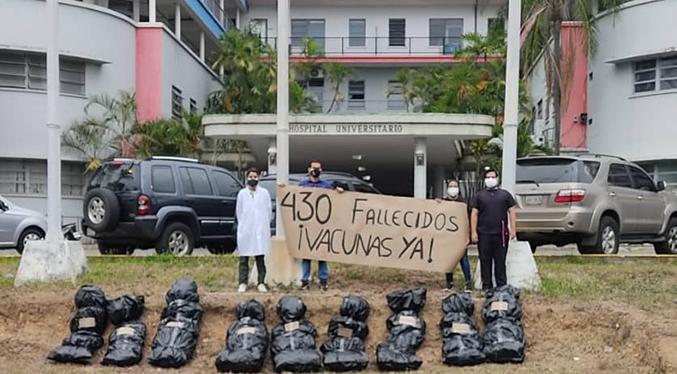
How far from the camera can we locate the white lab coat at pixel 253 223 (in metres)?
9.73

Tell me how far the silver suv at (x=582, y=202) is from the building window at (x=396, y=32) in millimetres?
25598

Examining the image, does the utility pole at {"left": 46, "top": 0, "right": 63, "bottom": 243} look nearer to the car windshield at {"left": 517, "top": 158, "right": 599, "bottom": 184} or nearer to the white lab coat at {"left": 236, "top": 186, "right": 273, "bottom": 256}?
the white lab coat at {"left": 236, "top": 186, "right": 273, "bottom": 256}

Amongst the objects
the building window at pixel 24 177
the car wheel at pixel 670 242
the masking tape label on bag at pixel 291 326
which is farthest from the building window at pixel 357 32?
the masking tape label on bag at pixel 291 326

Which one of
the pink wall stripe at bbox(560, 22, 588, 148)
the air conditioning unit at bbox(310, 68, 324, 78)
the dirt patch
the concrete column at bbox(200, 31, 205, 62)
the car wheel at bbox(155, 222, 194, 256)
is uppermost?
the concrete column at bbox(200, 31, 205, 62)

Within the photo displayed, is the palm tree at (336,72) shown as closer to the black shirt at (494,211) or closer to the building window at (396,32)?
the building window at (396,32)

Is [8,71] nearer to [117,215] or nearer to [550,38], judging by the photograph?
[117,215]

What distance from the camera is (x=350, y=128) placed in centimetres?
1892

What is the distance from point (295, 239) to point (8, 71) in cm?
1676

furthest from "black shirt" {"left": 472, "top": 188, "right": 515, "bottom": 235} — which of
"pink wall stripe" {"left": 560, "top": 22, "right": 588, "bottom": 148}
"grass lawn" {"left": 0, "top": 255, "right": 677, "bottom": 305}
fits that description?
"pink wall stripe" {"left": 560, "top": 22, "right": 588, "bottom": 148}

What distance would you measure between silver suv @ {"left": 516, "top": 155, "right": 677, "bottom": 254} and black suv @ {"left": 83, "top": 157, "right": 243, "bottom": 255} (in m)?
5.45

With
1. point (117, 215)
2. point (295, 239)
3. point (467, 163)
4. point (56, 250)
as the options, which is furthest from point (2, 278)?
point (467, 163)

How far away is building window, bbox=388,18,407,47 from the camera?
38906 mm

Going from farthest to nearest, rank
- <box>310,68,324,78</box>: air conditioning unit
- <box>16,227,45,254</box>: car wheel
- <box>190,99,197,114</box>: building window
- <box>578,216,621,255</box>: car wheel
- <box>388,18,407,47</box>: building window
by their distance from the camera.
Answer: <box>388,18,407,47</box>: building window → <box>310,68,324,78</box>: air conditioning unit → <box>190,99,197,114</box>: building window → <box>16,227,45,254</box>: car wheel → <box>578,216,621,255</box>: car wheel

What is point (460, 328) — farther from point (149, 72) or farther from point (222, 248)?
point (149, 72)
